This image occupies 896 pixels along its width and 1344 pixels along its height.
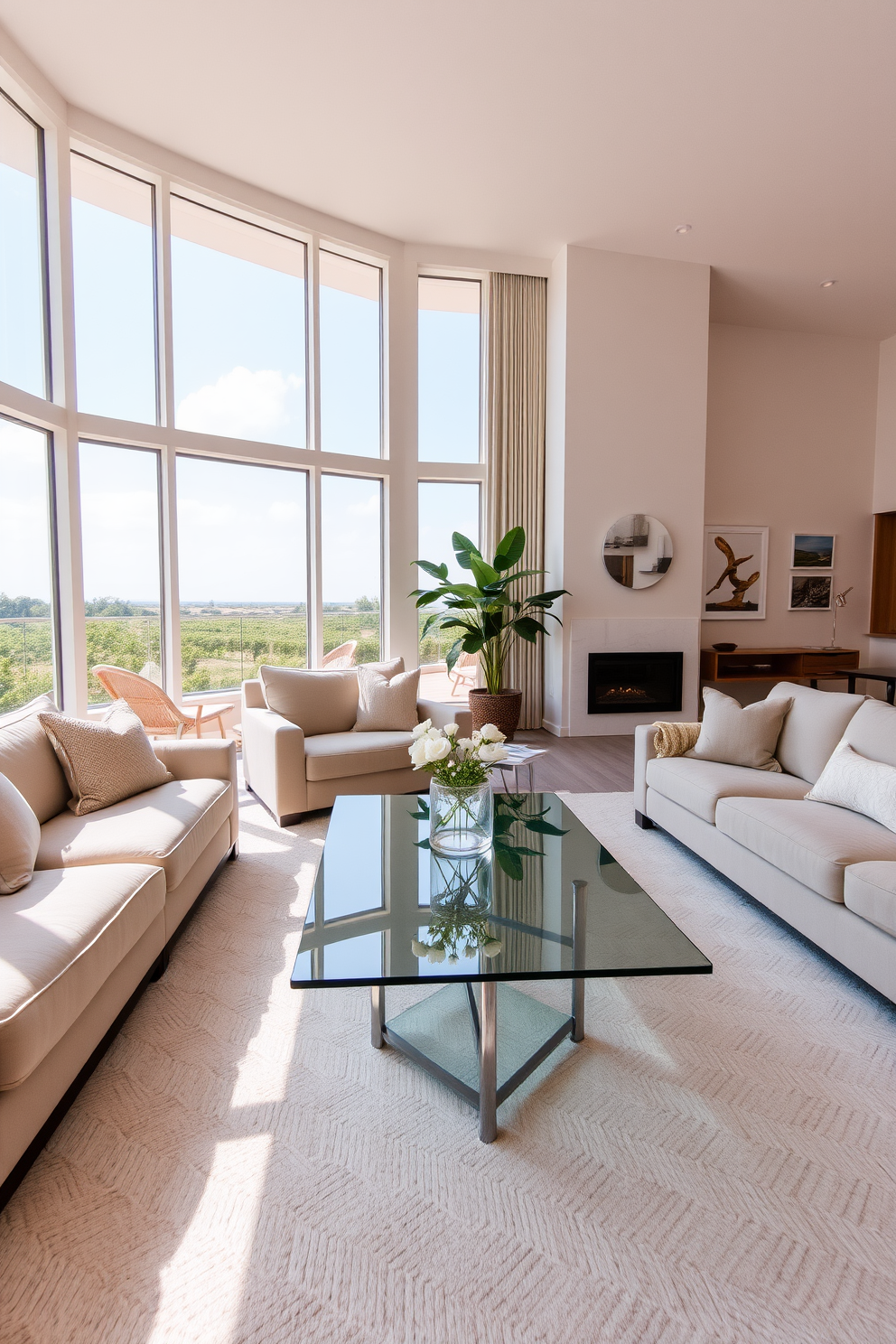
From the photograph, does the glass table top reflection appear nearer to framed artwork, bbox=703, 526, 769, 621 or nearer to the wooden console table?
the wooden console table

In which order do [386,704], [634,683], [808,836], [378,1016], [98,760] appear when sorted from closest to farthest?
[378,1016]
[808,836]
[98,760]
[386,704]
[634,683]

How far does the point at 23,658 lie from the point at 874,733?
4.35 metres

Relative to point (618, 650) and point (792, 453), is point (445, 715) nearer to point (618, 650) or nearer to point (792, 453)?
point (618, 650)

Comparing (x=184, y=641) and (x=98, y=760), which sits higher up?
(x=184, y=641)

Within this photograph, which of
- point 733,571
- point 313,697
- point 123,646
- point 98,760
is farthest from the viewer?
point 733,571

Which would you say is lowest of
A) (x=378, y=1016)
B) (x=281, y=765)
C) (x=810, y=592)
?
(x=378, y=1016)

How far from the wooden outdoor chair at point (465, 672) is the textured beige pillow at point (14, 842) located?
454 centimetres

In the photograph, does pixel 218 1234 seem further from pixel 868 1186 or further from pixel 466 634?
pixel 466 634

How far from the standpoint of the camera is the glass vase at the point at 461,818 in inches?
83.2

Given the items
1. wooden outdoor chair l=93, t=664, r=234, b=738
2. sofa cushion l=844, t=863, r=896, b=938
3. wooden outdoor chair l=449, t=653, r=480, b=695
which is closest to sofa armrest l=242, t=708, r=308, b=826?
wooden outdoor chair l=93, t=664, r=234, b=738

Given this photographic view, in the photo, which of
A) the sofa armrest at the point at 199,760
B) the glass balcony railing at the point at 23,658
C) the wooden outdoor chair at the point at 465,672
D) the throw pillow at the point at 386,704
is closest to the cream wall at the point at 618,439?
the wooden outdoor chair at the point at 465,672

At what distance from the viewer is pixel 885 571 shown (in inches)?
294

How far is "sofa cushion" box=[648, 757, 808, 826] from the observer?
119 inches

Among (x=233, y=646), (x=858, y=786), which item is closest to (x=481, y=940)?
(x=858, y=786)
